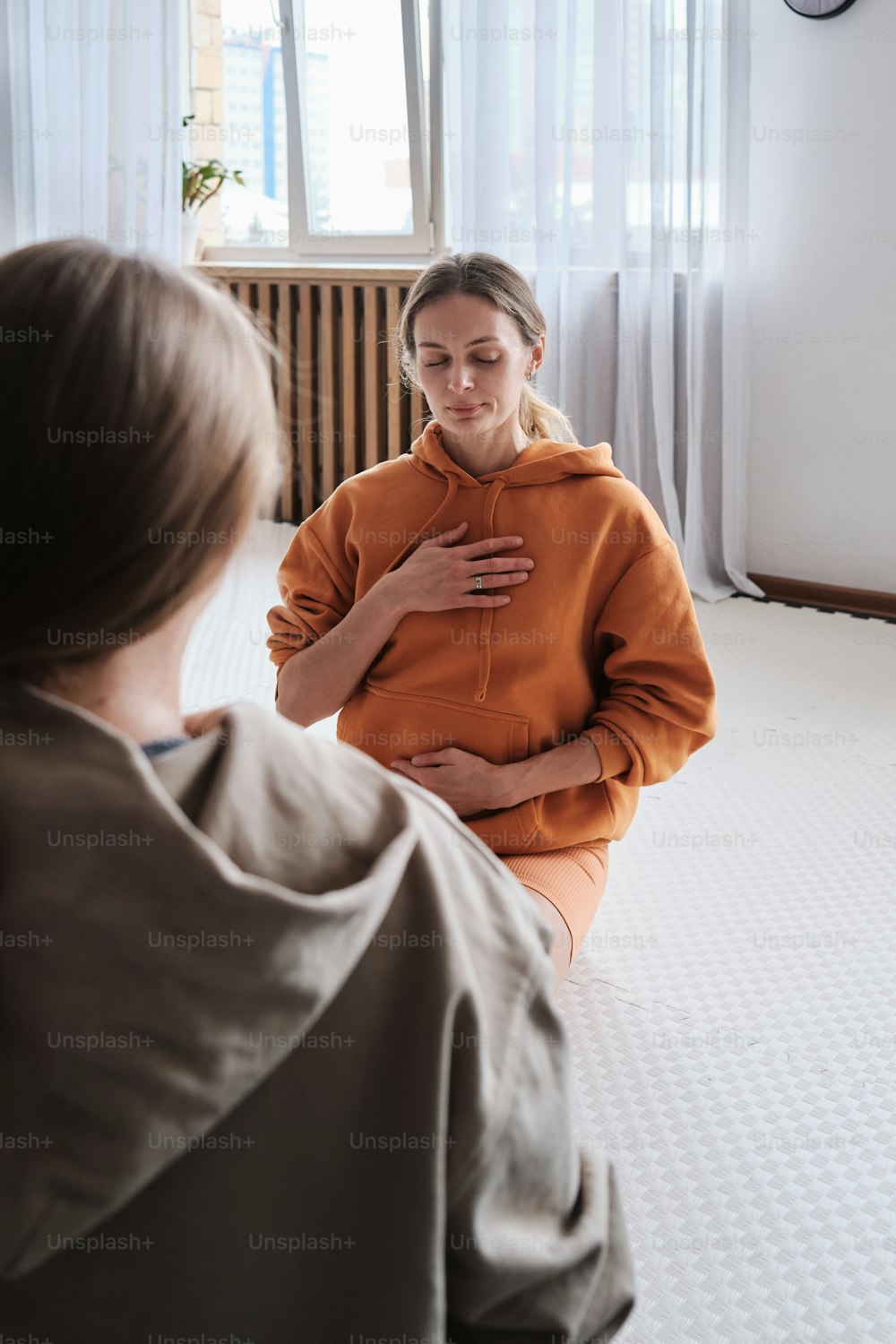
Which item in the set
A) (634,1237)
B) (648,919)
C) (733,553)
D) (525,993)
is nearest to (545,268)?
(733,553)

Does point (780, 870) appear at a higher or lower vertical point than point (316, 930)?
lower

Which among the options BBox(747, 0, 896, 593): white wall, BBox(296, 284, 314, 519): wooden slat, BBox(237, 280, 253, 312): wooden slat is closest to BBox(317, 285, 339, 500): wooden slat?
BBox(296, 284, 314, 519): wooden slat

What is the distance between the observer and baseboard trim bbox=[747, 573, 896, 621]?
325 centimetres

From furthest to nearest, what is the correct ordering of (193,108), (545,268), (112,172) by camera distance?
(193,108), (112,172), (545,268)

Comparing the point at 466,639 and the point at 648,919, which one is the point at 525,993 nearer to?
the point at 466,639

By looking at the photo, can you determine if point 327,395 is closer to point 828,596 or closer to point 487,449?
point 828,596

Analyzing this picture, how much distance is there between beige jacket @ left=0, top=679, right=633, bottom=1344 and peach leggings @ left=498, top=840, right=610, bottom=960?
26.7 inches

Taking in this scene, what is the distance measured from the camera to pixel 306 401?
4234 millimetres

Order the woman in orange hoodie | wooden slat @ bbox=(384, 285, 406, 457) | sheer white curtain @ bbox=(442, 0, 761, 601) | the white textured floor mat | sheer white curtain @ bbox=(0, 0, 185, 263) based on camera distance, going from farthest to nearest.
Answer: wooden slat @ bbox=(384, 285, 406, 457) → sheer white curtain @ bbox=(0, 0, 185, 263) → sheer white curtain @ bbox=(442, 0, 761, 601) → the woman in orange hoodie → the white textured floor mat

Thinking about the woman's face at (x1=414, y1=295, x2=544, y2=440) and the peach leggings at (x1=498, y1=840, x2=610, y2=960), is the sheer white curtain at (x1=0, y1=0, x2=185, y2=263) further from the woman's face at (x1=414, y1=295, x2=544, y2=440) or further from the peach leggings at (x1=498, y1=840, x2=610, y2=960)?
the peach leggings at (x1=498, y1=840, x2=610, y2=960)

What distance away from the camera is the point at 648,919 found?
5.50 feet

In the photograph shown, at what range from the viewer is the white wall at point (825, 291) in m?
3.07

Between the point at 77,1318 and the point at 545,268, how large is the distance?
328 centimetres

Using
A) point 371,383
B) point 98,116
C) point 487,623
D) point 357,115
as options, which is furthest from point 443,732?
point 357,115
